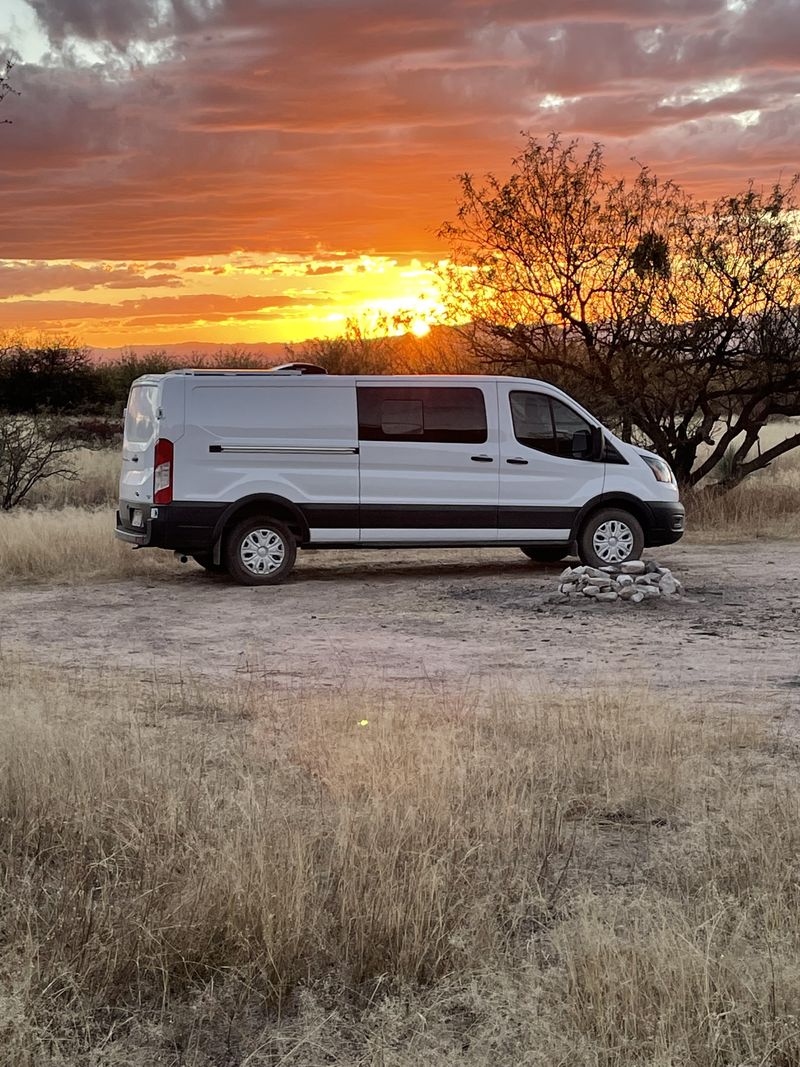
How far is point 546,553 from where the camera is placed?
1522cm

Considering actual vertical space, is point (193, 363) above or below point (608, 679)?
above

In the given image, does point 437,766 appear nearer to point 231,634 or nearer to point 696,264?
point 231,634

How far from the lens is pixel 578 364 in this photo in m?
20.3

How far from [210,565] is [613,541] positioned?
4.38 m

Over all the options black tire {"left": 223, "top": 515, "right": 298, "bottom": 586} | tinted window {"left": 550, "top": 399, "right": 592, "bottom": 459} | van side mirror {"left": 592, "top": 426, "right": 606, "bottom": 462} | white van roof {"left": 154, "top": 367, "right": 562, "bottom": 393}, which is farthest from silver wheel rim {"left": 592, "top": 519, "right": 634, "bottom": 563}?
black tire {"left": 223, "top": 515, "right": 298, "bottom": 586}

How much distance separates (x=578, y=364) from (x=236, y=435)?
8579 millimetres

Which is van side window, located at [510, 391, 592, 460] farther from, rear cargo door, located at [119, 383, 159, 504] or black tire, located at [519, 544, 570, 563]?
rear cargo door, located at [119, 383, 159, 504]

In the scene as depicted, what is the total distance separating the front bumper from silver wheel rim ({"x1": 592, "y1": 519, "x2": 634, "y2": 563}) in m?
0.24

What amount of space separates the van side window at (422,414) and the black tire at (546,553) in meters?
1.81

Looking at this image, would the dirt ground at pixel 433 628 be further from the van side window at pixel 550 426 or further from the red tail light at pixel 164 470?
the van side window at pixel 550 426

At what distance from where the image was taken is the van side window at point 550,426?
13.9 metres

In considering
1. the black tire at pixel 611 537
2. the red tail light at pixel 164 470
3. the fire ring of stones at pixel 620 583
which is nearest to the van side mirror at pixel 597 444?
the black tire at pixel 611 537

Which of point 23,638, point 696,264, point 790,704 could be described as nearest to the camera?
point 790,704

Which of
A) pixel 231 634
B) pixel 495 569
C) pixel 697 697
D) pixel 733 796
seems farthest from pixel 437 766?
pixel 495 569
